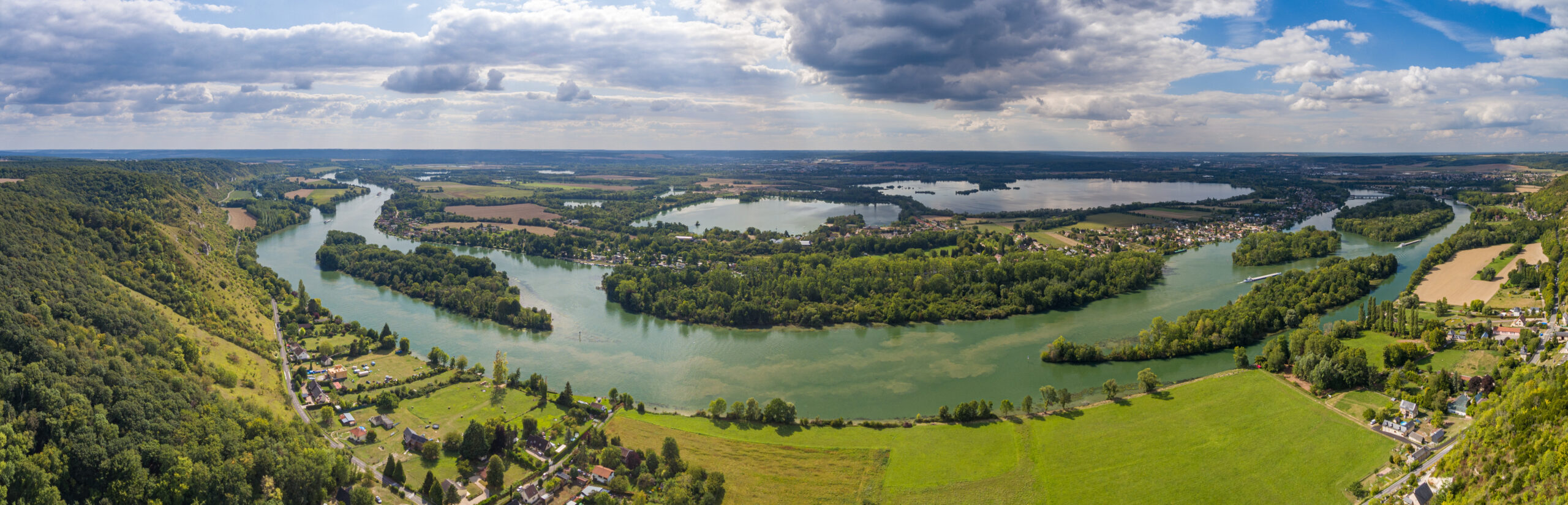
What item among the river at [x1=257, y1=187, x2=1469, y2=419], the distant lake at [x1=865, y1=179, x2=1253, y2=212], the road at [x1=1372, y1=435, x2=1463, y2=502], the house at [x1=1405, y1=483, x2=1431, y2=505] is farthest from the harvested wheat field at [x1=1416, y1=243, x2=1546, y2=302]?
the distant lake at [x1=865, y1=179, x2=1253, y2=212]

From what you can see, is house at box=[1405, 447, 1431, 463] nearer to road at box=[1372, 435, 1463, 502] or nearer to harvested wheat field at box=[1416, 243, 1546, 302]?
road at box=[1372, 435, 1463, 502]

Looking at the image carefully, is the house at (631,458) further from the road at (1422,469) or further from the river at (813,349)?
the road at (1422,469)

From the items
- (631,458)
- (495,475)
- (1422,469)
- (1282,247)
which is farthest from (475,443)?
(1282,247)

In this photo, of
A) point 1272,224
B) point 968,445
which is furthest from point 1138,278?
point 1272,224

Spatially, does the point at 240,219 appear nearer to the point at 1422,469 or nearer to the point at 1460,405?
the point at 1422,469

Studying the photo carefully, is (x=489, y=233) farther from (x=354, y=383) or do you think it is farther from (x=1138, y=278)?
(x=1138, y=278)

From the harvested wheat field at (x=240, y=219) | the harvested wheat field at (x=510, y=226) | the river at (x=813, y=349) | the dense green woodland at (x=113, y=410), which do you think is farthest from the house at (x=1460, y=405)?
the harvested wheat field at (x=240, y=219)
